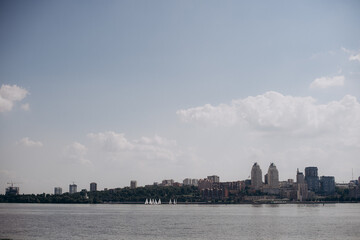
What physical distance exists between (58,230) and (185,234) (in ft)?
106

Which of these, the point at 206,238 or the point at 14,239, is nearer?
the point at 14,239

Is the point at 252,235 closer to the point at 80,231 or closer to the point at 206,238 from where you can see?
the point at 206,238

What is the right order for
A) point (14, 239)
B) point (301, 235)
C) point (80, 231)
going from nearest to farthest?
point (14, 239), point (301, 235), point (80, 231)

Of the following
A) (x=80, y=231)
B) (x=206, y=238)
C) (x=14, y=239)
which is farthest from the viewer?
(x=80, y=231)

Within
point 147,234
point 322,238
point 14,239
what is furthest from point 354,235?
point 14,239

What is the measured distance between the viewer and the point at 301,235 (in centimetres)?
10144

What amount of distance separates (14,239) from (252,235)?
49551mm

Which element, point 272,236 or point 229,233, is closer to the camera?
point 272,236

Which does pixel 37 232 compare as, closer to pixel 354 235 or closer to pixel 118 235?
pixel 118 235

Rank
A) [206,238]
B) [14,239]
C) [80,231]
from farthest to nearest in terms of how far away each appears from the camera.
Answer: [80,231] < [206,238] < [14,239]

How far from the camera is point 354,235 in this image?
100375 millimetres

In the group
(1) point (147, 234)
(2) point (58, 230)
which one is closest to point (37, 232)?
(2) point (58, 230)

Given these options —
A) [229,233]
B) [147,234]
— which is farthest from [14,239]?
[229,233]

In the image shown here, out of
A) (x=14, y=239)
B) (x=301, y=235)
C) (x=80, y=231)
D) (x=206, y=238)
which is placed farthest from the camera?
(x=80, y=231)
